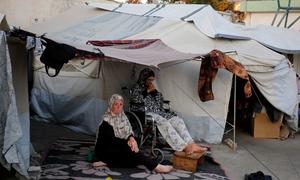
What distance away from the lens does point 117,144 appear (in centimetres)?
682

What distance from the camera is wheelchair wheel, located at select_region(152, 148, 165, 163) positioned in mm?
7301

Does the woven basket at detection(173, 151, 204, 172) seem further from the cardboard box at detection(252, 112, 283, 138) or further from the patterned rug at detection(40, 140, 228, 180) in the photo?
the cardboard box at detection(252, 112, 283, 138)

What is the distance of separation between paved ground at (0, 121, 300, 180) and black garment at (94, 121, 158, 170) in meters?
1.11

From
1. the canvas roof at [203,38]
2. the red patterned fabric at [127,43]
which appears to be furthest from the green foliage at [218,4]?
the red patterned fabric at [127,43]

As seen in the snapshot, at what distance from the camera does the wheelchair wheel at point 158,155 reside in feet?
24.0

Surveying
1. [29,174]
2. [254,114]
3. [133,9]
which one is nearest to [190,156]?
[29,174]

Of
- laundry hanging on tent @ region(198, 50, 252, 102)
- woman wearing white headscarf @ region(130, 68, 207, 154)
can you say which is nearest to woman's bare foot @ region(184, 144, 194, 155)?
woman wearing white headscarf @ region(130, 68, 207, 154)

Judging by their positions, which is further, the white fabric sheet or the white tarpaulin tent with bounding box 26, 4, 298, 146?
the white tarpaulin tent with bounding box 26, 4, 298, 146

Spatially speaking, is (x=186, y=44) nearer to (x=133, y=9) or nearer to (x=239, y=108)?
(x=239, y=108)

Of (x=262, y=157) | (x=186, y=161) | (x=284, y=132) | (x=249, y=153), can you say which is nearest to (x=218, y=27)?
(x=284, y=132)

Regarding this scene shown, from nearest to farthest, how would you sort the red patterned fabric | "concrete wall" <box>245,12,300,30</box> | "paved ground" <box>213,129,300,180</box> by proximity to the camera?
"paved ground" <box>213,129,300,180</box>, the red patterned fabric, "concrete wall" <box>245,12,300,30</box>

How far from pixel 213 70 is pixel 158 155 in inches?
79.8

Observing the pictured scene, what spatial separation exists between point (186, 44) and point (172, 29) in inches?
21.2

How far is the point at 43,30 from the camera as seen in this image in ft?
35.7
